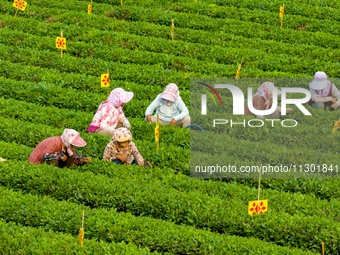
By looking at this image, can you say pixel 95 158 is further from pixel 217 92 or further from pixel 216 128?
pixel 217 92

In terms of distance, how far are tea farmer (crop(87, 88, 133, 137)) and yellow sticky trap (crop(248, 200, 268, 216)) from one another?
4.33 m

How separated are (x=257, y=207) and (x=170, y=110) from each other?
4.54 metres

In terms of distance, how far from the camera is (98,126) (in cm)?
1703

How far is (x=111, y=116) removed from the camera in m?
16.9

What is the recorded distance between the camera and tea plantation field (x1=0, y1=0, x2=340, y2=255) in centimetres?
1334

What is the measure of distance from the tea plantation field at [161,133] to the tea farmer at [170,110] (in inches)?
13.6

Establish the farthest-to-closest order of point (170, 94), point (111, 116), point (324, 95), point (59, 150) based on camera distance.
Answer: point (324, 95)
point (170, 94)
point (111, 116)
point (59, 150)

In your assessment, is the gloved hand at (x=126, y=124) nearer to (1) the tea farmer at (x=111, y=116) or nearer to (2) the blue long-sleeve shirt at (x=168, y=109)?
(1) the tea farmer at (x=111, y=116)

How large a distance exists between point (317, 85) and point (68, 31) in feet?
25.3

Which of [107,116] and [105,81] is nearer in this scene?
[107,116]

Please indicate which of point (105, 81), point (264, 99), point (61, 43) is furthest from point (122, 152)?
point (61, 43)

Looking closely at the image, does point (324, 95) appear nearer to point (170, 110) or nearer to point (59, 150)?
point (170, 110)

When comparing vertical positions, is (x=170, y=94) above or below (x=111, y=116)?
above

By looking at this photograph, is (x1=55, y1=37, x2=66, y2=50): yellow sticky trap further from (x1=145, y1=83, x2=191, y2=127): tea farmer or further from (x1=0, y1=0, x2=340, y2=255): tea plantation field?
(x1=145, y1=83, x2=191, y2=127): tea farmer
